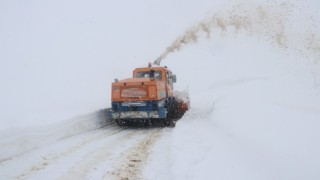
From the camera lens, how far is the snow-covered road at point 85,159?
23.7 feet

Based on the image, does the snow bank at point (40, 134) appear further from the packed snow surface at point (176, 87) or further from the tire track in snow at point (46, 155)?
the tire track in snow at point (46, 155)

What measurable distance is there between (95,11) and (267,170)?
1736 inches

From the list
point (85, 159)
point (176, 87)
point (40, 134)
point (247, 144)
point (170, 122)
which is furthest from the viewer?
point (176, 87)

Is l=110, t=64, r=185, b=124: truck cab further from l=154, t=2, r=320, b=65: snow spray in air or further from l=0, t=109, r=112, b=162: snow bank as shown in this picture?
l=154, t=2, r=320, b=65: snow spray in air

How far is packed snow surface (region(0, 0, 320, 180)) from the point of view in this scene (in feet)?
23.7

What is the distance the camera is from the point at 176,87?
32000 millimetres

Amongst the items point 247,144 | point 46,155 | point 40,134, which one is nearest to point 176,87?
point 40,134

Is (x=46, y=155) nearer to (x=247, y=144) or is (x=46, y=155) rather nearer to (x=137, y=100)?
(x=247, y=144)

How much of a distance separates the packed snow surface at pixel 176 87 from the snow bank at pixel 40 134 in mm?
35

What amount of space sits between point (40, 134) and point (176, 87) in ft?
72.1

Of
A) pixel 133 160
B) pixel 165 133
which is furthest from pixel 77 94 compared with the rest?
pixel 133 160

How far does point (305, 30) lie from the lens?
37.2 metres

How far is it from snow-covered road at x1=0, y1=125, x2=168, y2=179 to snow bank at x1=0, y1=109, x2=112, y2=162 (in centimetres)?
32

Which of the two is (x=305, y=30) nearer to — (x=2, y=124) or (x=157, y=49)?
(x=157, y=49)
